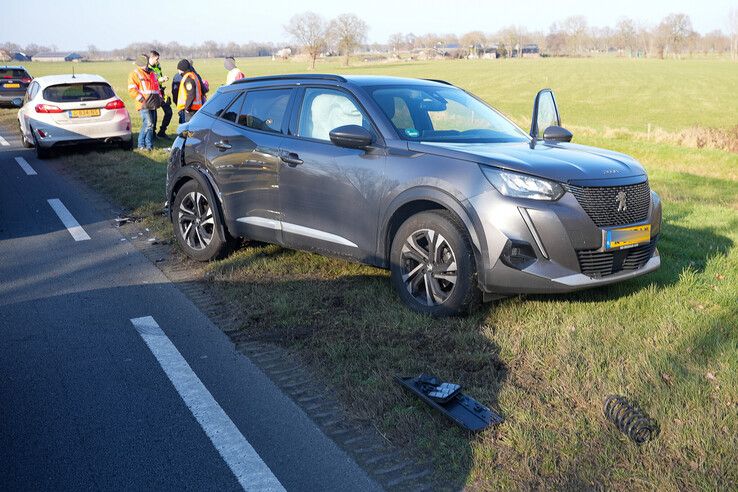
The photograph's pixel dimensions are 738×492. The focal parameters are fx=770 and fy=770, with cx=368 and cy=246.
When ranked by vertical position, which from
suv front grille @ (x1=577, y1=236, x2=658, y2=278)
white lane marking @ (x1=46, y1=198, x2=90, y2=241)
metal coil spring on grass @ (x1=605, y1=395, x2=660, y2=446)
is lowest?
white lane marking @ (x1=46, y1=198, x2=90, y2=241)

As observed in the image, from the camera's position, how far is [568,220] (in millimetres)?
5039

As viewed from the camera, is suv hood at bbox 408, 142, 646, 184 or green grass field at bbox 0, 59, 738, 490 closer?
green grass field at bbox 0, 59, 738, 490

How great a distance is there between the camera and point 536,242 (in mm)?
5047

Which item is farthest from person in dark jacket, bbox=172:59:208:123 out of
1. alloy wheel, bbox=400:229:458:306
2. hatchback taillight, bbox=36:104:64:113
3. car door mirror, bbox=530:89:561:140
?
alloy wheel, bbox=400:229:458:306

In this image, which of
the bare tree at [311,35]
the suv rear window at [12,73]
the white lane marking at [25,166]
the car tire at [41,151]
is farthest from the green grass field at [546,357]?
the bare tree at [311,35]

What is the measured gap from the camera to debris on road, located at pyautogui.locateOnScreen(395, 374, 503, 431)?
3.87 meters

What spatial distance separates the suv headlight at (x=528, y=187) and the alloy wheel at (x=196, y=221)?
3.20 metres

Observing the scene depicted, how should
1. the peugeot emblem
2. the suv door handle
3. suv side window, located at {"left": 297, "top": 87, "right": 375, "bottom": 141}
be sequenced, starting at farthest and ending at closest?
the suv door handle < suv side window, located at {"left": 297, "top": 87, "right": 375, "bottom": 141} < the peugeot emblem

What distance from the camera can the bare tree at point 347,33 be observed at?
406 ft

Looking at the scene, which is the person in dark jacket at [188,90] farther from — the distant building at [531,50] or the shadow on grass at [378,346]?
the distant building at [531,50]

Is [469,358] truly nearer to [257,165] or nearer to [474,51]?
[257,165]

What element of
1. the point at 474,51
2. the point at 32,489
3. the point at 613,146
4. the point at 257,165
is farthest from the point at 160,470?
the point at 474,51

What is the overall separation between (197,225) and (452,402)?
4133mm

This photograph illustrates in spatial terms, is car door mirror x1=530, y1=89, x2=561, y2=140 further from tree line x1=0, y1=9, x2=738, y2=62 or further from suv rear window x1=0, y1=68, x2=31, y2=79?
tree line x1=0, y1=9, x2=738, y2=62
